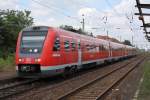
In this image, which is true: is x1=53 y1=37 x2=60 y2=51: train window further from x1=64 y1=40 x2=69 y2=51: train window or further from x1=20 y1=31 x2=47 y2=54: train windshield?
x1=64 y1=40 x2=69 y2=51: train window

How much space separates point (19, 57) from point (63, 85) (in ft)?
8.65

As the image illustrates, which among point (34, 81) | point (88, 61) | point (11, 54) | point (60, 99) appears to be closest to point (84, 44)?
point (88, 61)

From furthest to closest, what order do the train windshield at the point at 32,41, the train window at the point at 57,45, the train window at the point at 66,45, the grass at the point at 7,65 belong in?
the grass at the point at 7,65 → the train window at the point at 66,45 → the train window at the point at 57,45 → the train windshield at the point at 32,41

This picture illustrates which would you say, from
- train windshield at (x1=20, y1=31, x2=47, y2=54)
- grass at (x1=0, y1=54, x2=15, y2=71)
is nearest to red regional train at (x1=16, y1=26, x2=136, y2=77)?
train windshield at (x1=20, y1=31, x2=47, y2=54)

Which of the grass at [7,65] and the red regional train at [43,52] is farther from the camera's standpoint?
the grass at [7,65]

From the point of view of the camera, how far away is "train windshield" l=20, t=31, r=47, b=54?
1924 centimetres

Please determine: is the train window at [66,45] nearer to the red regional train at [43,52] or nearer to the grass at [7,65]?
the red regional train at [43,52]

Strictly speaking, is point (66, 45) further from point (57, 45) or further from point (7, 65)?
point (7, 65)

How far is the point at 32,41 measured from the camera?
64.1ft

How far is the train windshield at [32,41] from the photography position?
19.2m

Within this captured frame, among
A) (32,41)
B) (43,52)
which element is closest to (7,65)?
(32,41)

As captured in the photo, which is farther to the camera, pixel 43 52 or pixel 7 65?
pixel 7 65

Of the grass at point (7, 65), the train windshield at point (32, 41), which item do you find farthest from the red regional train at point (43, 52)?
the grass at point (7, 65)

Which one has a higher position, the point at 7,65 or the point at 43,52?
the point at 43,52
